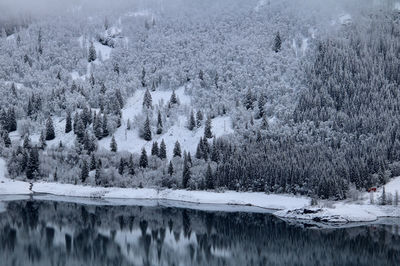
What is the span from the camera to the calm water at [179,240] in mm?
83562

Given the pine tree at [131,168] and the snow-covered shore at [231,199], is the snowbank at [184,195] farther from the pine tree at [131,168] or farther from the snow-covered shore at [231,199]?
the pine tree at [131,168]

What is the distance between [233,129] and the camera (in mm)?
199250

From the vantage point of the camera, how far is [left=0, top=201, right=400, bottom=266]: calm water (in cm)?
8356

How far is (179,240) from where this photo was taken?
101 metres

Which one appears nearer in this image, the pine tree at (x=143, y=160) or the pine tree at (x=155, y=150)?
the pine tree at (x=143, y=160)

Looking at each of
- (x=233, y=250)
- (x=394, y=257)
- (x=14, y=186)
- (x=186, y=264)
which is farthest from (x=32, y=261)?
(x=14, y=186)

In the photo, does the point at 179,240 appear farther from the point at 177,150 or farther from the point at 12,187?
the point at 12,187

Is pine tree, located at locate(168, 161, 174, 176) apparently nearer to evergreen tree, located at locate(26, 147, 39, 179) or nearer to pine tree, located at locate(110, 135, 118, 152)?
pine tree, located at locate(110, 135, 118, 152)

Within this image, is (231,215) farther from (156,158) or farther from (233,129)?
(233,129)

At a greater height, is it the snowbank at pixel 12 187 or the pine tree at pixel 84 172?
the pine tree at pixel 84 172

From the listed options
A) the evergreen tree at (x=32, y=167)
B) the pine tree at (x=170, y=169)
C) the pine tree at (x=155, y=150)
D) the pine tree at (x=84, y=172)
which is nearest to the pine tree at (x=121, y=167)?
the pine tree at (x=84, y=172)

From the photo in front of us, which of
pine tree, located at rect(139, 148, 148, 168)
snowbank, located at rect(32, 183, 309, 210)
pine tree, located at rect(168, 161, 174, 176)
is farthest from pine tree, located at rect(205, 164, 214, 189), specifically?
pine tree, located at rect(139, 148, 148, 168)

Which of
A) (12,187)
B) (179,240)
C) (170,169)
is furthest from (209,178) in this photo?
(12,187)

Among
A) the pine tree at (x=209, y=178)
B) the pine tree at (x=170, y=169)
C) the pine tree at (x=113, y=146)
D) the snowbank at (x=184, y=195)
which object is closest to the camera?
the snowbank at (x=184, y=195)
